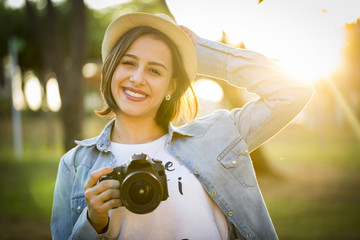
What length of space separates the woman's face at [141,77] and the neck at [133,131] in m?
0.09

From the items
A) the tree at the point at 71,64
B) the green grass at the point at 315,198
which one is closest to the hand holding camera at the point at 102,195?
the tree at the point at 71,64

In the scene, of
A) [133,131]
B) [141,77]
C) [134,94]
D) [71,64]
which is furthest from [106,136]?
[71,64]

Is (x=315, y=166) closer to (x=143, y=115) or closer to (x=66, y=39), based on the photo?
(x=143, y=115)

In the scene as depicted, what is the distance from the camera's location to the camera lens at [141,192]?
1.73m

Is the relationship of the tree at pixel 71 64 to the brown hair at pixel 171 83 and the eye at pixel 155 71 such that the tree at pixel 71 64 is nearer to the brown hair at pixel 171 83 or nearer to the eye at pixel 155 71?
the brown hair at pixel 171 83

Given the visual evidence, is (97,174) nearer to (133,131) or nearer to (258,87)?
(133,131)

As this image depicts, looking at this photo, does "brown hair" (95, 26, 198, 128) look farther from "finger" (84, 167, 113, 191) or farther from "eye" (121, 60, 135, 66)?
"finger" (84, 167, 113, 191)

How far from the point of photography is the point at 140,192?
1.73 meters

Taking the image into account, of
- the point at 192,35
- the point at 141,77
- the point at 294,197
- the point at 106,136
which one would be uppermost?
the point at 192,35

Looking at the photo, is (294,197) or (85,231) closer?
(85,231)

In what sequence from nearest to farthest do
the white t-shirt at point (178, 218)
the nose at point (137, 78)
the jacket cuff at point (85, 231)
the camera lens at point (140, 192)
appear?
the camera lens at point (140, 192), the jacket cuff at point (85, 231), the white t-shirt at point (178, 218), the nose at point (137, 78)

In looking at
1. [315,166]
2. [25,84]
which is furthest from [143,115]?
[25,84]

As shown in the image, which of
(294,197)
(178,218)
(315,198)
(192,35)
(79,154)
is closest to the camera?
(178,218)

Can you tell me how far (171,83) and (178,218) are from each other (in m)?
0.90
